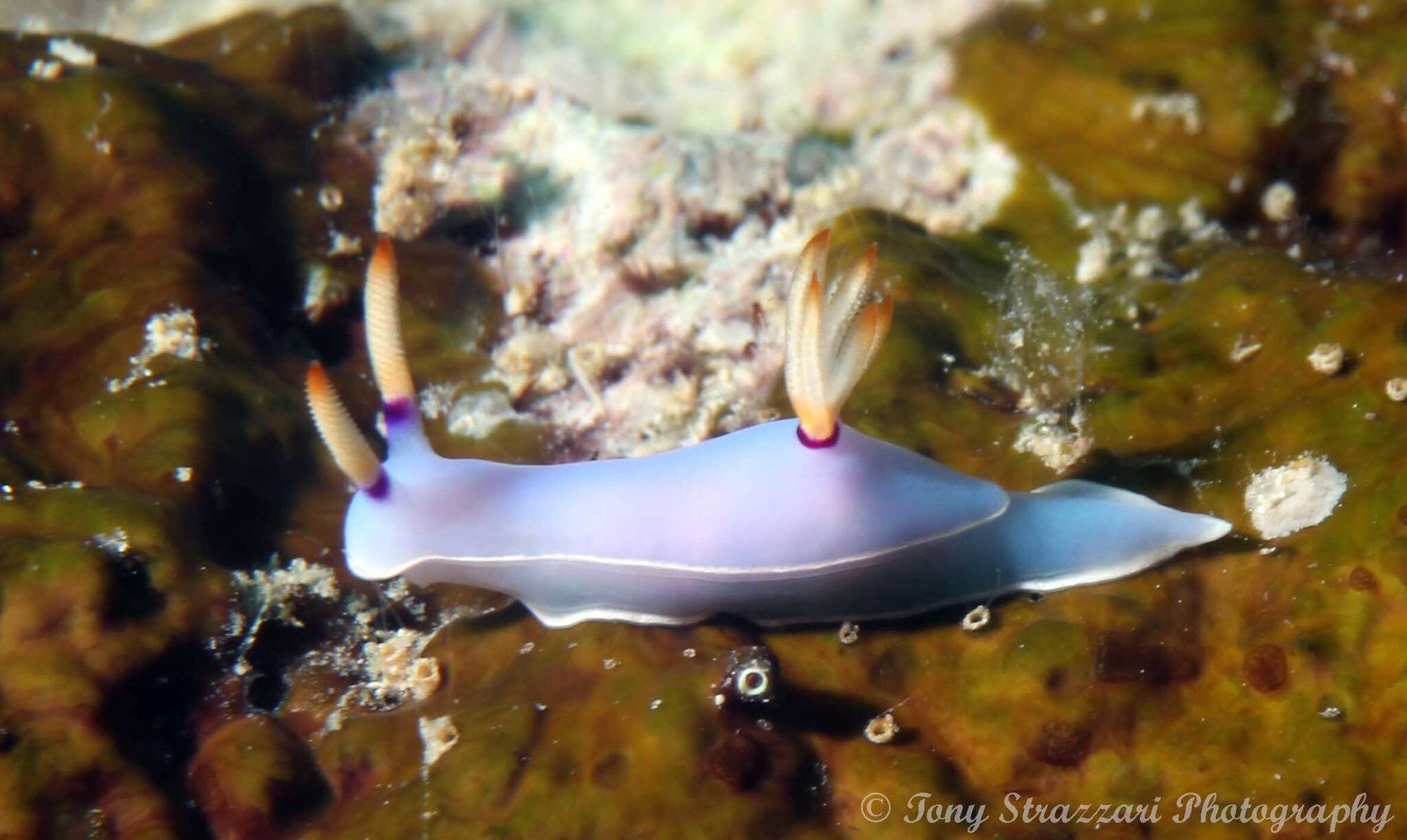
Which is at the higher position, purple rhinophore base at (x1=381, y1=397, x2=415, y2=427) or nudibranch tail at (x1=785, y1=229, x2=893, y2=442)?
nudibranch tail at (x1=785, y1=229, x2=893, y2=442)

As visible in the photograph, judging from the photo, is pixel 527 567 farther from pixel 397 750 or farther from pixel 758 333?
pixel 758 333

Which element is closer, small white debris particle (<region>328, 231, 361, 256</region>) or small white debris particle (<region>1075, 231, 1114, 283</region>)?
small white debris particle (<region>1075, 231, 1114, 283</region>)

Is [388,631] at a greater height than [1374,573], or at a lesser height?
lesser

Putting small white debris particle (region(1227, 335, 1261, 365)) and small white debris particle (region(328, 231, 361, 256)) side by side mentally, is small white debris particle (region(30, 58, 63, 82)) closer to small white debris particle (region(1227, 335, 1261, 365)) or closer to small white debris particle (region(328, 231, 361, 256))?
small white debris particle (region(328, 231, 361, 256))

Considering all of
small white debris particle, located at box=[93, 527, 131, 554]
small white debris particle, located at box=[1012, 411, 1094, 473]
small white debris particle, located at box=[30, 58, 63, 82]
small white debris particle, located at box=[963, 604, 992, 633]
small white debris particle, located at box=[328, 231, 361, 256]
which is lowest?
small white debris particle, located at box=[963, 604, 992, 633]

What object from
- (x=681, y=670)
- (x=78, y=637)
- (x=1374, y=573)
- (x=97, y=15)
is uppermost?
(x=97, y=15)

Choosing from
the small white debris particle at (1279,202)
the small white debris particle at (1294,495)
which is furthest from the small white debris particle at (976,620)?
the small white debris particle at (1279,202)

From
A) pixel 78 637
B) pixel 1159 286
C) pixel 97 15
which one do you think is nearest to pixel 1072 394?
pixel 1159 286

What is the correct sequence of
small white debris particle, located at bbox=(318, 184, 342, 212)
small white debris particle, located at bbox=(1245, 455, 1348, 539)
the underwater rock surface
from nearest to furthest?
the underwater rock surface < small white debris particle, located at bbox=(1245, 455, 1348, 539) < small white debris particle, located at bbox=(318, 184, 342, 212)

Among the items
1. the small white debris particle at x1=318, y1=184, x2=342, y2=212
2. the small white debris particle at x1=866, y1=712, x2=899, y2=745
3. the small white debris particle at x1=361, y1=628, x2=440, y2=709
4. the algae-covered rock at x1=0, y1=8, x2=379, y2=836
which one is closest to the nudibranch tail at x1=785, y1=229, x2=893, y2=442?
the small white debris particle at x1=866, y1=712, x2=899, y2=745
